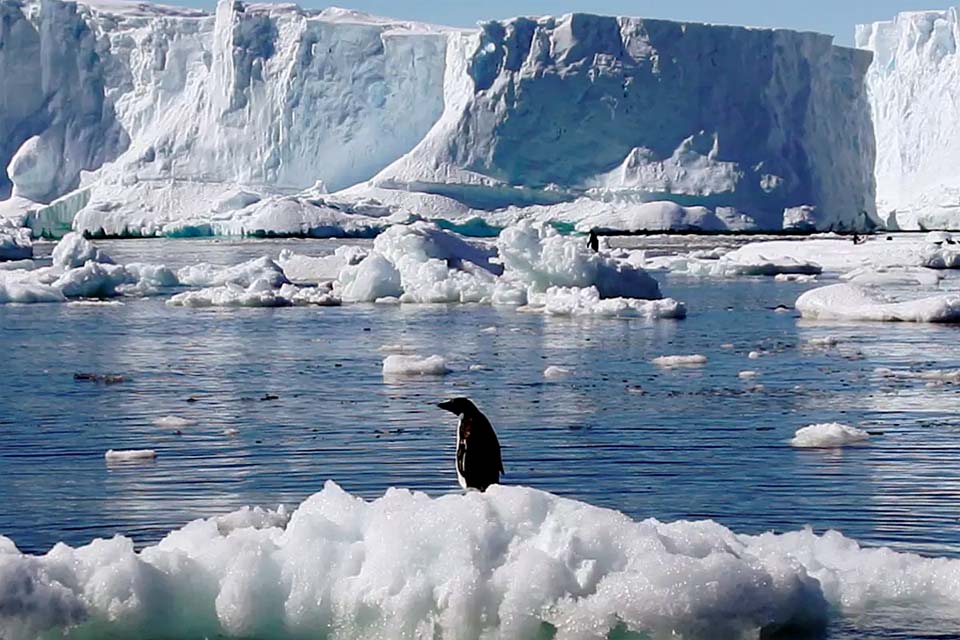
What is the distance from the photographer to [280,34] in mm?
51875

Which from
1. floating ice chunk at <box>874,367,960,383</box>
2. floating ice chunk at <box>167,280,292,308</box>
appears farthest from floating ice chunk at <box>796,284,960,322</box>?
floating ice chunk at <box>167,280,292,308</box>

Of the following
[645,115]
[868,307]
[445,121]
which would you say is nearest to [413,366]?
[868,307]

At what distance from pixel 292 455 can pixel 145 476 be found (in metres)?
1.01

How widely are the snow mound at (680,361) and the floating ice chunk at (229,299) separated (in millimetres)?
9422

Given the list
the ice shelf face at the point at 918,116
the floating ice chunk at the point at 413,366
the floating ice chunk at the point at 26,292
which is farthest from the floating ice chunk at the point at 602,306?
the ice shelf face at the point at 918,116

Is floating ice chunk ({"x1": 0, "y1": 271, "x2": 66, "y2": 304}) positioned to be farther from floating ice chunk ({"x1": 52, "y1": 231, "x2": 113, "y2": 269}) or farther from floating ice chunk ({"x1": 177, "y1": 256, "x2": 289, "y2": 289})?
floating ice chunk ({"x1": 177, "y1": 256, "x2": 289, "y2": 289})

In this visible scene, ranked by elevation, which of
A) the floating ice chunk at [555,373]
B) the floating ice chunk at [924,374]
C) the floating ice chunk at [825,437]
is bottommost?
the floating ice chunk at [555,373]

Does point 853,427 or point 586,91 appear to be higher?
point 586,91

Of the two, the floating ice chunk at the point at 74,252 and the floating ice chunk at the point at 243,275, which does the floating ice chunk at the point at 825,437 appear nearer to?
the floating ice chunk at the point at 243,275

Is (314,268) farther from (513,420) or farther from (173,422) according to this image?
(513,420)

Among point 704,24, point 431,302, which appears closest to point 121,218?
point 704,24

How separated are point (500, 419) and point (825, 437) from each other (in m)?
2.12

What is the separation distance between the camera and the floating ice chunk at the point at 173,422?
10555mm

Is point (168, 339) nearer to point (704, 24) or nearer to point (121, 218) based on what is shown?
point (704, 24)
